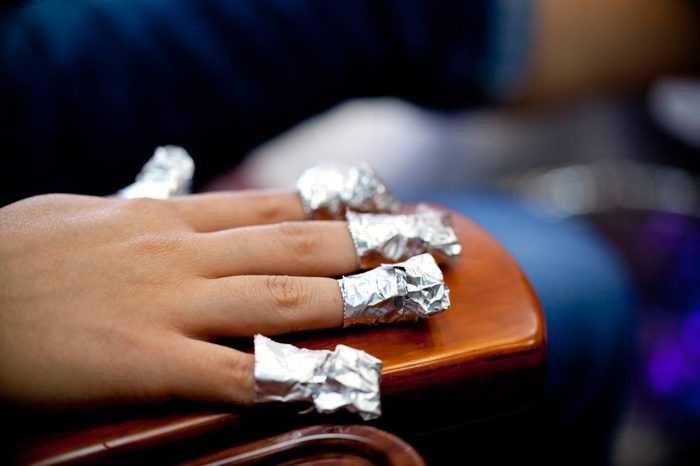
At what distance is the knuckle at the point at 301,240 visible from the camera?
0.61 metres

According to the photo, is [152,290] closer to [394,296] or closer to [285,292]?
[285,292]

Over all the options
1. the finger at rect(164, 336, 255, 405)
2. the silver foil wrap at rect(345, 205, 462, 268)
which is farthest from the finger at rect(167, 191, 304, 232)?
→ the finger at rect(164, 336, 255, 405)

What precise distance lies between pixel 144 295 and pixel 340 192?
27cm

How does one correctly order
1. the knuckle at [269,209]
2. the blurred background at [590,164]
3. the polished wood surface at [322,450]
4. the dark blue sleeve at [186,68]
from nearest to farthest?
the polished wood surface at [322,450]
the knuckle at [269,209]
the dark blue sleeve at [186,68]
the blurred background at [590,164]

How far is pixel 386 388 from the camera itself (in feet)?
1.69

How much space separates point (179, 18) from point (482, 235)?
81cm

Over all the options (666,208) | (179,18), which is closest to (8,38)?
(179,18)

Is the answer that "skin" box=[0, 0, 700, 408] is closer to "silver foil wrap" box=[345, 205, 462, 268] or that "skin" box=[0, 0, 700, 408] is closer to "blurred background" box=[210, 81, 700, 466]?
"silver foil wrap" box=[345, 205, 462, 268]

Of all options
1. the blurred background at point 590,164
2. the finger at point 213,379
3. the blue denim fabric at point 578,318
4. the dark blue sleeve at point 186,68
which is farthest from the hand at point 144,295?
the blurred background at point 590,164

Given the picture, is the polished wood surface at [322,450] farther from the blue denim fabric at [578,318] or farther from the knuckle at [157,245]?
the blue denim fabric at [578,318]

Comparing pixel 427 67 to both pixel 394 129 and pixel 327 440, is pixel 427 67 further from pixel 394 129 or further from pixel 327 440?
pixel 327 440

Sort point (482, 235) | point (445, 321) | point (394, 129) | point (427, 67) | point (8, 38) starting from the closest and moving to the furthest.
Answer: point (445, 321)
point (482, 235)
point (8, 38)
point (427, 67)
point (394, 129)

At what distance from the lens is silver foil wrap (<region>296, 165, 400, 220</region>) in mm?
695

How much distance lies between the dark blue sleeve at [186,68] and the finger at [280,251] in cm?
64
